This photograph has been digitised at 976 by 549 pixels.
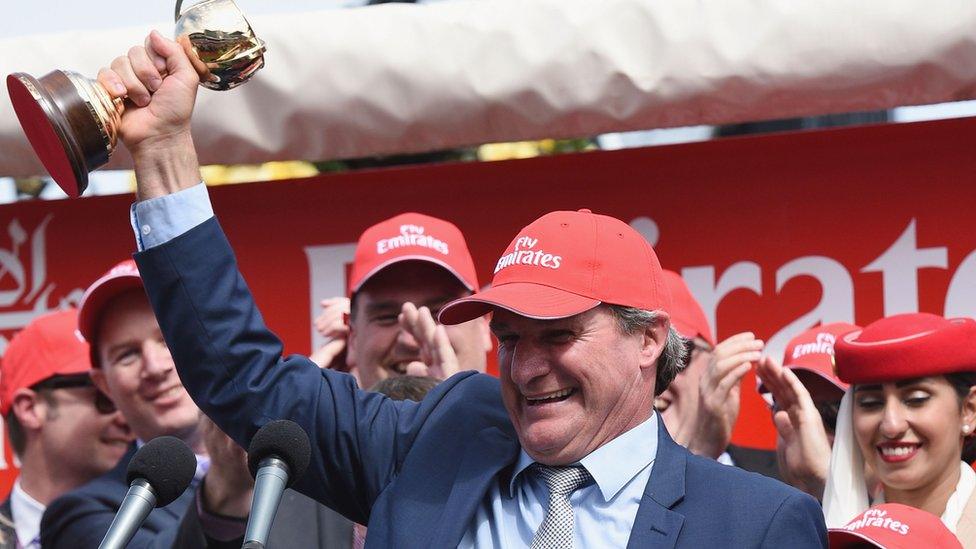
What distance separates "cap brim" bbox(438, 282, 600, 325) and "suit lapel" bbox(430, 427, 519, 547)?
0.87ft

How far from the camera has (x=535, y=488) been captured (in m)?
3.05

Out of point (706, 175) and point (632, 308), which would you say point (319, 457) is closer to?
point (632, 308)

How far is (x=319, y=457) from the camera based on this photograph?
3.08 meters

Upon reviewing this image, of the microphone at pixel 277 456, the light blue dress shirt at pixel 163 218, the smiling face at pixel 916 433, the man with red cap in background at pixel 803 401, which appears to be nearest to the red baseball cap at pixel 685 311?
the man with red cap in background at pixel 803 401

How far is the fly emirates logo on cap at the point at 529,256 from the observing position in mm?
3043

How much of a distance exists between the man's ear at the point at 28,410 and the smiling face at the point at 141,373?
0.55 metres

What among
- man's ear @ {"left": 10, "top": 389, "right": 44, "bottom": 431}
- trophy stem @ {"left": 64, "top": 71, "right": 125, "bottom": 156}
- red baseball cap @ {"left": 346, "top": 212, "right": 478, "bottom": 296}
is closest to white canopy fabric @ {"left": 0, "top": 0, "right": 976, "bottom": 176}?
red baseball cap @ {"left": 346, "top": 212, "right": 478, "bottom": 296}

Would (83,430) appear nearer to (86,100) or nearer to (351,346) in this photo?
(351,346)

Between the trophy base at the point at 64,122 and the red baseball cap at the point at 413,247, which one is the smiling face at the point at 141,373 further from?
the trophy base at the point at 64,122

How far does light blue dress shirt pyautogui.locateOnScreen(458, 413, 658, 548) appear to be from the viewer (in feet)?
9.63

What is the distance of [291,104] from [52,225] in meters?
1.13

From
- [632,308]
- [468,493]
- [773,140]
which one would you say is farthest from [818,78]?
[468,493]

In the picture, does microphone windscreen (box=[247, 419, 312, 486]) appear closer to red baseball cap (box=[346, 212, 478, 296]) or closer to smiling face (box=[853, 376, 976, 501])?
red baseball cap (box=[346, 212, 478, 296])

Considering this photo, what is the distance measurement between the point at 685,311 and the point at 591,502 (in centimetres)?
162
